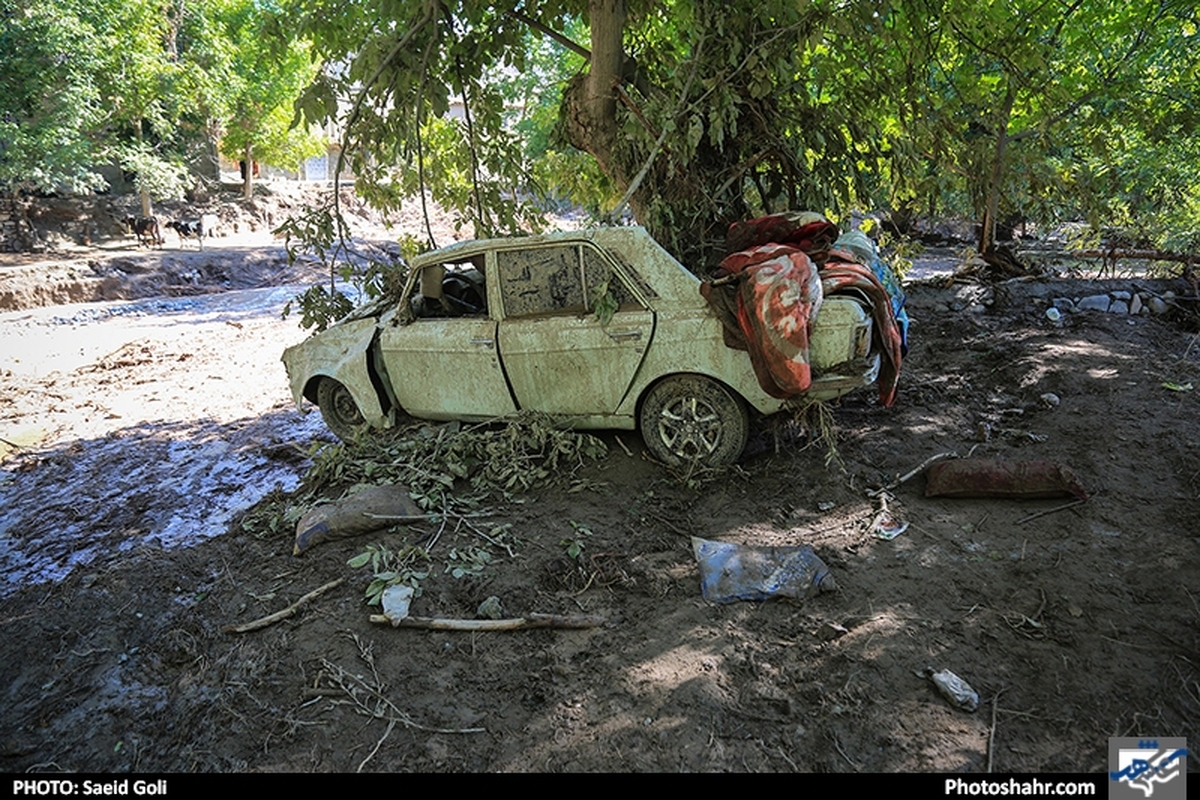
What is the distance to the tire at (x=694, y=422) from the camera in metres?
4.43

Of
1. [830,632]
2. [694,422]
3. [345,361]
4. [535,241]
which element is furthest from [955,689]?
[345,361]

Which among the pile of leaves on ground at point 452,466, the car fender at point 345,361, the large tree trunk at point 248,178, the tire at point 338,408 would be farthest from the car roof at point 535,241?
the large tree trunk at point 248,178

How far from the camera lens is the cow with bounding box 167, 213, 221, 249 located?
912 inches

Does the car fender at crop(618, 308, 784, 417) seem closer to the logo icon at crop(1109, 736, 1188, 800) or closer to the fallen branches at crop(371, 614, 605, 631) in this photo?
the fallen branches at crop(371, 614, 605, 631)

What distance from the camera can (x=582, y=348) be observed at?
15.3ft

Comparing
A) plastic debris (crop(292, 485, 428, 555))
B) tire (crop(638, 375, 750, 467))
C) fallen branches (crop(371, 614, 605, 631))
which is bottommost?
fallen branches (crop(371, 614, 605, 631))

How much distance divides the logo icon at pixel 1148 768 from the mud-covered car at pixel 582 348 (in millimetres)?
2210

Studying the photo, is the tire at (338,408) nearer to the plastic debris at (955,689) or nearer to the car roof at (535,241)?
the car roof at (535,241)

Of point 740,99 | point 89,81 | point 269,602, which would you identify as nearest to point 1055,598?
point 269,602

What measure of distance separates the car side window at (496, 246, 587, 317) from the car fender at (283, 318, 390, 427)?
1.27m

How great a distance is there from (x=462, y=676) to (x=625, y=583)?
930 millimetres

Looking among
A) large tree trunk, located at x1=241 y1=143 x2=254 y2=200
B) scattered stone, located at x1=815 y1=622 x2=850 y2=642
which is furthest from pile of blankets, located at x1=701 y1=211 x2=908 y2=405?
large tree trunk, located at x1=241 y1=143 x2=254 y2=200

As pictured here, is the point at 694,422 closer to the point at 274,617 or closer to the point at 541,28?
the point at 274,617

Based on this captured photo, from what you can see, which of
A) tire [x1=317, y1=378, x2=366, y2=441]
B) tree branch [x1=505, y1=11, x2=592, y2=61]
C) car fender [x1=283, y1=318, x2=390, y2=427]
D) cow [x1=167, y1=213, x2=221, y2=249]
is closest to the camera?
car fender [x1=283, y1=318, x2=390, y2=427]
